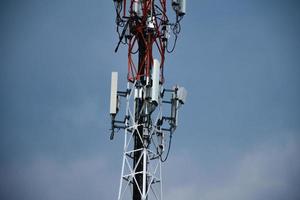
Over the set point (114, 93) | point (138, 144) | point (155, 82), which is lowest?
point (138, 144)

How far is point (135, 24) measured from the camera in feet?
184

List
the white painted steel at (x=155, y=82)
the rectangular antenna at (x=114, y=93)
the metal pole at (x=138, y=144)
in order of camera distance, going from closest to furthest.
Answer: the metal pole at (x=138, y=144) → the white painted steel at (x=155, y=82) → the rectangular antenna at (x=114, y=93)

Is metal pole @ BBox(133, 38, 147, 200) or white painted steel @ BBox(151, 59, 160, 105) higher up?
white painted steel @ BBox(151, 59, 160, 105)

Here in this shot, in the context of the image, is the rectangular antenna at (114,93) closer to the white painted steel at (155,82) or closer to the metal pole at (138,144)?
the metal pole at (138,144)

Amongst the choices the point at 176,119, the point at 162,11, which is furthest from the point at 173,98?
the point at 162,11

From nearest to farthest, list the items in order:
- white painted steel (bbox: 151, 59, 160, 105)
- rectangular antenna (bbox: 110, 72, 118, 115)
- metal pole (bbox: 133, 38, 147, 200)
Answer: metal pole (bbox: 133, 38, 147, 200)
white painted steel (bbox: 151, 59, 160, 105)
rectangular antenna (bbox: 110, 72, 118, 115)

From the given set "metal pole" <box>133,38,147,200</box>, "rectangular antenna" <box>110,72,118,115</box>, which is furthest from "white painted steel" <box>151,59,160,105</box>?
"rectangular antenna" <box>110,72,118,115</box>

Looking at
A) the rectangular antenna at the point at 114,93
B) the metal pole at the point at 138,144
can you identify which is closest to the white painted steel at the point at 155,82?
the metal pole at the point at 138,144

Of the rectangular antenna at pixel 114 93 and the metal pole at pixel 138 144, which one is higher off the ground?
the rectangular antenna at pixel 114 93

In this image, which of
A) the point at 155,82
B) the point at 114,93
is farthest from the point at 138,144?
the point at 155,82

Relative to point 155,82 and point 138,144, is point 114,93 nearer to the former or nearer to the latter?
point 155,82

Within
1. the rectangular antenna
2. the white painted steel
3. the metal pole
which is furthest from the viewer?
the rectangular antenna

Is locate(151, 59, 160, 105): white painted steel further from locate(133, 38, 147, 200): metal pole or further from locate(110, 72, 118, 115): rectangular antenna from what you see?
locate(110, 72, 118, 115): rectangular antenna

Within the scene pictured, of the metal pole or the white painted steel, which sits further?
the white painted steel
